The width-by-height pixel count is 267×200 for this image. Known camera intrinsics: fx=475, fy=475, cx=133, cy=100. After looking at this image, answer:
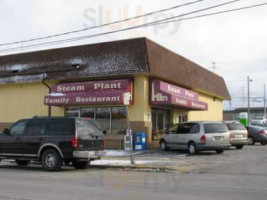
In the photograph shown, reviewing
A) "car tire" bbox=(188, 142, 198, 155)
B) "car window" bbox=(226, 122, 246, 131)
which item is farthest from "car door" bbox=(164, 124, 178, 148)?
"car window" bbox=(226, 122, 246, 131)

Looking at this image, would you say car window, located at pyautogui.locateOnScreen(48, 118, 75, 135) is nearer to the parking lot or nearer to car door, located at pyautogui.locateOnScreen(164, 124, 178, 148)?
the parking lot

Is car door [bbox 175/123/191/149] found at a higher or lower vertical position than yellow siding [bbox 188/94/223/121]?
lower

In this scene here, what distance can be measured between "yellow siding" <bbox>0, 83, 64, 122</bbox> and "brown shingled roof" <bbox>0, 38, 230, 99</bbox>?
777 mm

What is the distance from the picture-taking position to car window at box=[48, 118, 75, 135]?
56.3 feet

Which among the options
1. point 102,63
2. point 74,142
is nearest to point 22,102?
point 102,63

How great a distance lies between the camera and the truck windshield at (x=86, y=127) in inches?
679

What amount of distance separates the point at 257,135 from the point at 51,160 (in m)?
19.3

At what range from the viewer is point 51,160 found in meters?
17.3

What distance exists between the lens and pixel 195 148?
23703mm

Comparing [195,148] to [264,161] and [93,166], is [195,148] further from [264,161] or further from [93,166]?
[93,166]

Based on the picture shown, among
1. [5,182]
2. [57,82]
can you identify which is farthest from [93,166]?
[57,82]

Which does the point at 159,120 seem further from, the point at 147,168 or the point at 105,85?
the point at 147,168

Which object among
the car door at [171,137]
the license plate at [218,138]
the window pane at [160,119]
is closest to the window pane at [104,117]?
the window pane at [160,119]

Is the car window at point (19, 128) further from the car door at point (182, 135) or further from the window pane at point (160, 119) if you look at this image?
the window pane at point (160, 119)
